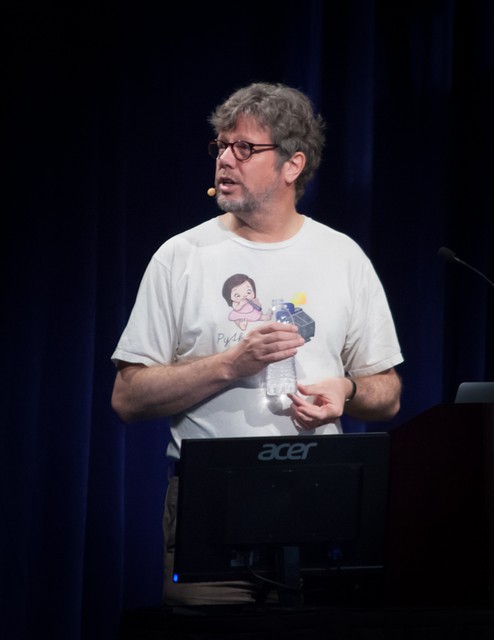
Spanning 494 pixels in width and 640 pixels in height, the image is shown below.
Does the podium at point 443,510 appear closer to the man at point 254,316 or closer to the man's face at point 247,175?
the man at point 254,316

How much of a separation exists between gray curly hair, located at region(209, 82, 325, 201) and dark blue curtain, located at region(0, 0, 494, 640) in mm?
737

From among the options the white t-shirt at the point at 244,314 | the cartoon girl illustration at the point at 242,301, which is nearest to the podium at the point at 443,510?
the white t-shirt at the point at 244,314

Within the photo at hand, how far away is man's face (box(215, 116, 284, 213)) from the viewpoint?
2395 mm

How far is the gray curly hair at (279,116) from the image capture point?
2.44 m

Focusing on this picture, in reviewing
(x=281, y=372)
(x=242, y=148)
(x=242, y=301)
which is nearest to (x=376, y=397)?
(x=281, y=372)

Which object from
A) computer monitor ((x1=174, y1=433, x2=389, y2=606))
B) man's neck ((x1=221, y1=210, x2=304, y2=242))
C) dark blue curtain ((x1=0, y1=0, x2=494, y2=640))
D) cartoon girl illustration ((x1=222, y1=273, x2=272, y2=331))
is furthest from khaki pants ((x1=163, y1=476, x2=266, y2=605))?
dark blue curtain ((x1=0, y1=0, x2=494, y2=640))

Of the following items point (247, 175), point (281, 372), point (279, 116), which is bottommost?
point (281, 372)

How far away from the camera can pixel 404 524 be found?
2.16 meters

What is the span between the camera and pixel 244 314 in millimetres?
2301

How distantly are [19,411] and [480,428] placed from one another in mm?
1504

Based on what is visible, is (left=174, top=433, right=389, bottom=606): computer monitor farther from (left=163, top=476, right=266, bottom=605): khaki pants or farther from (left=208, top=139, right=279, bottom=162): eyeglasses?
(left=208, top=139, right=279, bottom=162): eyeglasses

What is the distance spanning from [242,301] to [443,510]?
657 mm

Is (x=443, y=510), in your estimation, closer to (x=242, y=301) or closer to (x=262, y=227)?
(x=242, y=301)

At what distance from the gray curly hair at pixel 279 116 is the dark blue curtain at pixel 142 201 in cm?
74
